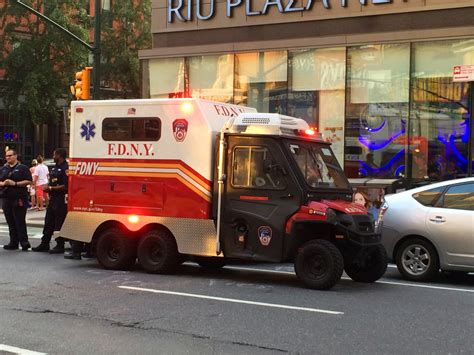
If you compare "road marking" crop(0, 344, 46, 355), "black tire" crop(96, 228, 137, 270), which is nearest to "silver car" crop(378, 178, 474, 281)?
"black tire" crop(96, 228, 137, 270)

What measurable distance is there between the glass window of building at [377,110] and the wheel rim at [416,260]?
828 cm

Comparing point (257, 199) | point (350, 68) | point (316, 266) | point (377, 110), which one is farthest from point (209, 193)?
point (350, 68)

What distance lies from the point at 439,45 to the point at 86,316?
13124 mm

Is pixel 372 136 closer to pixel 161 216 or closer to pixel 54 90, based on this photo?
pixel 161 216

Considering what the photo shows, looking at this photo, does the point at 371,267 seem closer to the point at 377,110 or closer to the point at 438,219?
the point at 438,219

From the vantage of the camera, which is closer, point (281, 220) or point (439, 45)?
point (281, 220)

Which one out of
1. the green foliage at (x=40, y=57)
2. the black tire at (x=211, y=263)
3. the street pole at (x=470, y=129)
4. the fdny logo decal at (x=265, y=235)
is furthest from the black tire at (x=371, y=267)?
the green foliage at (x=40, y=57)

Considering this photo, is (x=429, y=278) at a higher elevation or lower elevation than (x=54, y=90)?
lower

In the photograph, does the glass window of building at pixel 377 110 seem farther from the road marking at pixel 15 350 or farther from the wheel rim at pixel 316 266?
the road marking at pixel 15 350

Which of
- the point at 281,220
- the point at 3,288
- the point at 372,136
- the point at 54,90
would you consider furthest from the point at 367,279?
the point at 54,90

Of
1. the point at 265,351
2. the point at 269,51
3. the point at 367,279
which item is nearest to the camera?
→ the point at 265,351

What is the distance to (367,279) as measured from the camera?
8.48 metres

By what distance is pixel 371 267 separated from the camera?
8422 mm


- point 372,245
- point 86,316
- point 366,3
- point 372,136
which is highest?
point 366,3
